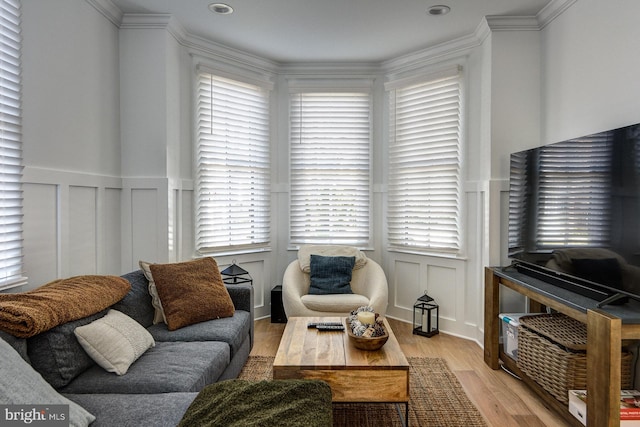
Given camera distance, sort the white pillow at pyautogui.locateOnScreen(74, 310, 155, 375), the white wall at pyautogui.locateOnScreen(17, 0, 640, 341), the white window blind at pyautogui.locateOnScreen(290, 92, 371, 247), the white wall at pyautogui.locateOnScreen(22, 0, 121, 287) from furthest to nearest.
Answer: the white window blind at pyautogui.locateOnScreen(290, 92, 371, 247) → the white wall at pyautogui.locateOnScreen(17, 0, 640, 341) → the white wall at pyautogui.locateOnScreen(22, 0, 121, 287) → the white pillow at pyautogui.locateOnScreen(74, 310, 155, 375)

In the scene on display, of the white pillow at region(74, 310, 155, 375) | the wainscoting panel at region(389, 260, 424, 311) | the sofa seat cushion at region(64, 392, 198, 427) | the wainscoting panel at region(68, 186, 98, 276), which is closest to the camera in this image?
the sofa seat cushion at region(64, 392, 198, 427)

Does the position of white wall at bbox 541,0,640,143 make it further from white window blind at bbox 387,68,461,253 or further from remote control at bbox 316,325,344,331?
remote control at bbox 316,325,344,331

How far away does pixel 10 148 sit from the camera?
88.7 inches

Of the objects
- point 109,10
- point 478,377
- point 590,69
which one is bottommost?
point 478,377

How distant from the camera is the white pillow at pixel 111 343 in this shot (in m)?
1.96

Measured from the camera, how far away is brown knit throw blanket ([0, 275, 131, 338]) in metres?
1.70

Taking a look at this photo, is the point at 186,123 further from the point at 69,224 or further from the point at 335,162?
the point at 335,162

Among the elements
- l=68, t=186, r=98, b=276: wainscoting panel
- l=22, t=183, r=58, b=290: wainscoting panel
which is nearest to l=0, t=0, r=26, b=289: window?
l=22, t=183, r=58, b=290: wainscoting panel

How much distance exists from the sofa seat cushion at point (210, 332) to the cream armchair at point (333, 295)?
31.9 inches

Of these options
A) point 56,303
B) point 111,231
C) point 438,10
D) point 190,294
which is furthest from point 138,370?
point 438,10

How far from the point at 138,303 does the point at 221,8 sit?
7.81ft

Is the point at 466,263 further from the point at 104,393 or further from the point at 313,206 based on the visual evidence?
the point at 104,393

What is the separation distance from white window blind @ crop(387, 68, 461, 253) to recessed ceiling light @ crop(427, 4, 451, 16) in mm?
703

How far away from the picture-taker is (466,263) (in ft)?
12.7
